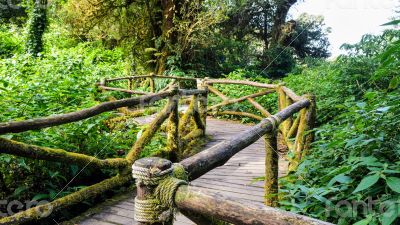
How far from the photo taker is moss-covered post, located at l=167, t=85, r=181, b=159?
14.6 ft

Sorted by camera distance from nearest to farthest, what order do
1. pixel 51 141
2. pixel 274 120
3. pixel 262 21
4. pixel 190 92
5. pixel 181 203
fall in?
pixel 181 203 → pixel 274 120 → pixel 51 141 → pixel 190 92 → pixel 262 21

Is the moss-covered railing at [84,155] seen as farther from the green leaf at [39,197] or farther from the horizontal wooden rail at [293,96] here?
the horizontal wooden rail at [293,96]

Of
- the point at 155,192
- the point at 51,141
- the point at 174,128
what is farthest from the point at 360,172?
the point at 51,141

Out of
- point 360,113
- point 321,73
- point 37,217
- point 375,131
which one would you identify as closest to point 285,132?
point 360,113

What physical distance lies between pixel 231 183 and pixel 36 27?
14.6 meters

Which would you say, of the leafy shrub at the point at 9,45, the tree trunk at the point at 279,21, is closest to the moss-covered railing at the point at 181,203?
the leafy shrub at the point at 9,45

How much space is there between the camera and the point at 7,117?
11.7ft

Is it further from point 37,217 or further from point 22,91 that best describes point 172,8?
point 37,217

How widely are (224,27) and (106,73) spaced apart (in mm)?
9676

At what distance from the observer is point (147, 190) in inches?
51.2

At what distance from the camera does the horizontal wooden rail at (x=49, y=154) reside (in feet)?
7.19

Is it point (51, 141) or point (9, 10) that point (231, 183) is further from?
point (9, 10)

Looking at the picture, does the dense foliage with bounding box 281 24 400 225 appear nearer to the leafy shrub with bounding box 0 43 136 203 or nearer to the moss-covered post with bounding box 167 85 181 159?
the moss-covered post with bounding box 167 85 181 159

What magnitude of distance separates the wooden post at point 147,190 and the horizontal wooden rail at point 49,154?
54.5 inches
